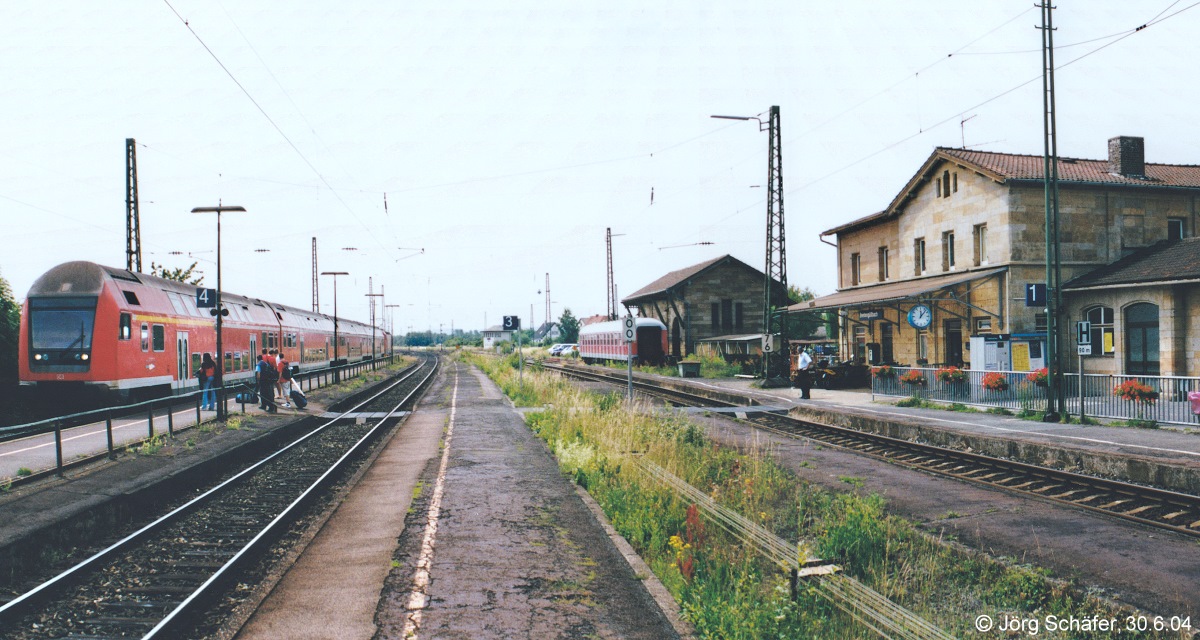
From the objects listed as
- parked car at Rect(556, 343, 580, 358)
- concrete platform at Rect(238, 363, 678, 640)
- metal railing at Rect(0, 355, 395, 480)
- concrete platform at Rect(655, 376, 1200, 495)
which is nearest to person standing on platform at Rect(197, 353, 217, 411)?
metal railing at Rect(0, 355, 395, 480)

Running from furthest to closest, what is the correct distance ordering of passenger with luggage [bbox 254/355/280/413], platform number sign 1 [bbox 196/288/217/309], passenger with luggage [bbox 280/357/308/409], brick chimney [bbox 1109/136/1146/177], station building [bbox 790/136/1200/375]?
1. brick chimney [bbox 1109/136/1146/177]
2. passenger with luggage [bbox 280/357/308/409]
3. passenger with luggage [bbox 254/355/280/413]
4. station building [bbox 790/136/1200/375]
5. platform number sign 1 [bbox 196/288/217/309]

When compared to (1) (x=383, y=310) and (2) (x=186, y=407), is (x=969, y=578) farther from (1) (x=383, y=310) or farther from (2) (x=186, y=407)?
(1) (x=383, y=310)

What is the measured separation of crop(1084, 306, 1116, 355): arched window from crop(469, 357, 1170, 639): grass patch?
1678 centimetres

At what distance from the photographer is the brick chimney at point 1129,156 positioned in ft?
88.9

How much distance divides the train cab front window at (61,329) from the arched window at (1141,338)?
28.9 m

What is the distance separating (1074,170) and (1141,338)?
784 centimetres

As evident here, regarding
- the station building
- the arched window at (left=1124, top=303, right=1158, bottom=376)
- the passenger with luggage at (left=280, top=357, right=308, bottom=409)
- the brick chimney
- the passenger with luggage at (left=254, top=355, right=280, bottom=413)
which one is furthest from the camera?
the brick chimney

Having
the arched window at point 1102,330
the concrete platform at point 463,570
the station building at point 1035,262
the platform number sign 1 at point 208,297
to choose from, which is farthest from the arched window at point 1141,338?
the platform number sign 1 at point 208,297

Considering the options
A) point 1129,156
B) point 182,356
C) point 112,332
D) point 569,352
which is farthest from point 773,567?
point 569,352

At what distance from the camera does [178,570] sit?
7617 millimetres

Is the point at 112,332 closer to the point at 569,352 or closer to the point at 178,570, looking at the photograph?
the point at 178,570

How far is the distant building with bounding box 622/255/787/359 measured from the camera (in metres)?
49.9

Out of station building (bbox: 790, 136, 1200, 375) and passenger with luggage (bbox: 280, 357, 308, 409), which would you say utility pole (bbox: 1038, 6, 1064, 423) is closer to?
station building (bbox: 790, 136, 1200, 375)

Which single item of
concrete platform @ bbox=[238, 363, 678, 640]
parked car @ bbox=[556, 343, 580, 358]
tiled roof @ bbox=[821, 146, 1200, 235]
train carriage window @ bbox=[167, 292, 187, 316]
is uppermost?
tiled roof @ bbox=[821, 146, 1200, 235]
